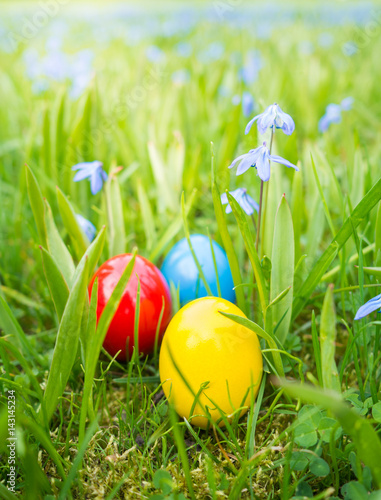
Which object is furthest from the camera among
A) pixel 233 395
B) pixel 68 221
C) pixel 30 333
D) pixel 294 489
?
pixel 30 333

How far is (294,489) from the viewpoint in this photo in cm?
88

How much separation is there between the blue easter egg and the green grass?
0.19ft

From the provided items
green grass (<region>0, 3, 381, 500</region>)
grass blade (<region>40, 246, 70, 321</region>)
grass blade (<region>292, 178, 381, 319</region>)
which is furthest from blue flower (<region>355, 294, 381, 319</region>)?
grass blade (<region>40, 246, 70, 321</region>)

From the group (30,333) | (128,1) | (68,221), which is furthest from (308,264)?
(128,1)

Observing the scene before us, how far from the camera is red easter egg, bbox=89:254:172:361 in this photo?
3.80 feet

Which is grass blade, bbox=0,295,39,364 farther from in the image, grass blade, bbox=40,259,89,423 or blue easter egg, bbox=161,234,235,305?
blue easter egg, bbox=161,234,235,305

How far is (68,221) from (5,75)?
9.17 feet

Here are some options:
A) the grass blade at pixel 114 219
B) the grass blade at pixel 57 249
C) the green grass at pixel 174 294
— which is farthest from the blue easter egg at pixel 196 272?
the grass blade at pixel 57 249

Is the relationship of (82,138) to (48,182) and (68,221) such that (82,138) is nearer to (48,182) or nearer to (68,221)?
(48,182)

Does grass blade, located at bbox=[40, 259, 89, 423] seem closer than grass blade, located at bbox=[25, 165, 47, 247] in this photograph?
Yes

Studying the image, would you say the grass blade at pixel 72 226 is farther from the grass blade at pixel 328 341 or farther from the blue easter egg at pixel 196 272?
the grass blade at pixel 328 341

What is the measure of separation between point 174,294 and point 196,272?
93mm

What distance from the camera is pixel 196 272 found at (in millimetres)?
1277

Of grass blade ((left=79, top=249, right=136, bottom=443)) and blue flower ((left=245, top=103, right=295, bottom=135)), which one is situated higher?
blue flower ((left=245, top=103, right=295, bottom=135))
